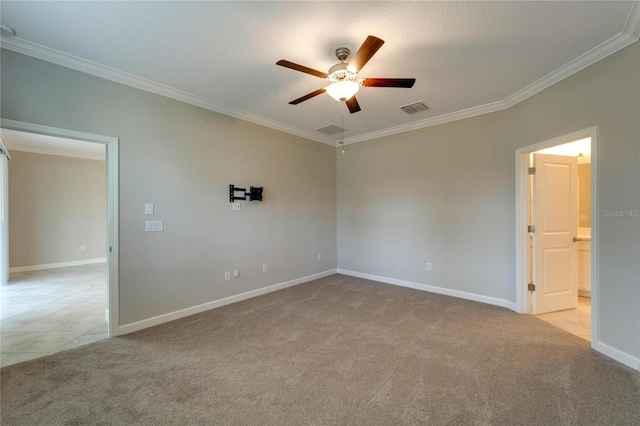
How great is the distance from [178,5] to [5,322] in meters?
4.23

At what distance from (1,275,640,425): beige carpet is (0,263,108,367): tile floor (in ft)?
1.08

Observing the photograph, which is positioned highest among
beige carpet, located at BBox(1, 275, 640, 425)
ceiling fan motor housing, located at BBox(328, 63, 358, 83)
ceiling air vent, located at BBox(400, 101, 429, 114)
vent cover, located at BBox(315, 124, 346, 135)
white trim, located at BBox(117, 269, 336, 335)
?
vent cover, located at BBox(315, 124, 346, 135)

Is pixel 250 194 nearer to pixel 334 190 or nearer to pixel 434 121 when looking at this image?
pixel 334 190

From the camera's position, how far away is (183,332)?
116 inches

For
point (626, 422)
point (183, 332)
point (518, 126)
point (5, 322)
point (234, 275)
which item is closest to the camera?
point (626, 422)

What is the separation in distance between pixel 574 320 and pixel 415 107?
3412mm

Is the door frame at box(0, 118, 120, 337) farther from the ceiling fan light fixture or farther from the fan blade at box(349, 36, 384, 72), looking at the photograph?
the fan blade at box(349, 36, 384, 72)

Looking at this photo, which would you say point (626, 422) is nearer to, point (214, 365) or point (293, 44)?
point (214, 365)

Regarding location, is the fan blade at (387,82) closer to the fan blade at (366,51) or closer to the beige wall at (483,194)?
the fan blade at (366,51)

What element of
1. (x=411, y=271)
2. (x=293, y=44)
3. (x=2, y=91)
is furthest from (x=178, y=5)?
(x=411, y=271)

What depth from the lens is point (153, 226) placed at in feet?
A: 10.3

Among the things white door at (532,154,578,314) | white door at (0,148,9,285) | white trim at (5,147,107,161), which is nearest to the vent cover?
white door at (532,154,578,314)

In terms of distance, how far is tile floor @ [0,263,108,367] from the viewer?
266 centimetres

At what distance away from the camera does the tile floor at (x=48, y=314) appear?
8.71 ft
